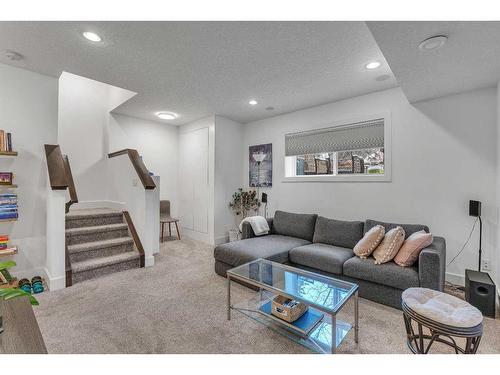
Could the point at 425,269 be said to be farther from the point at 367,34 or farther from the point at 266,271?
the point at 367,34

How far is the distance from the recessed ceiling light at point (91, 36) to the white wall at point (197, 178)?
251cm

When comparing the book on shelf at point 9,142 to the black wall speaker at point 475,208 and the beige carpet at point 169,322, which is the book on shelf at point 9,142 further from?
the black wall speaker at point 475,208

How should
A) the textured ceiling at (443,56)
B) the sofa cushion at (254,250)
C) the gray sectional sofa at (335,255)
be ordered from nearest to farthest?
the textured ceiling at (443,56) → the gray sectional sofa at (335,255) → the sofa cushion at (254,250)

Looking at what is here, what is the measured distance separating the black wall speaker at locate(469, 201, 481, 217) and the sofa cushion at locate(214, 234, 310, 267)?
1888 millimetres

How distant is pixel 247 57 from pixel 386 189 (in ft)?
8.28

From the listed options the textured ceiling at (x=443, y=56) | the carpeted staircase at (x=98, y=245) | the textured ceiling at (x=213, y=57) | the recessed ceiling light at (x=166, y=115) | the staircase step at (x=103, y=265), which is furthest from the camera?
the recessed ceiling light at (x=166, y=115)

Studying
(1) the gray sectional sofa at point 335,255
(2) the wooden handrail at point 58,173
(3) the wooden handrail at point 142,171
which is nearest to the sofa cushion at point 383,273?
(1) the gray sectional sofa at point 335,255

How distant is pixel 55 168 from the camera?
112 inches

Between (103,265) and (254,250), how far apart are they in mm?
1975

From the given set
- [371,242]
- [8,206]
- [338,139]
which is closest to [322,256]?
[371,242]

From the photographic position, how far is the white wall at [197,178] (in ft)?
15.6

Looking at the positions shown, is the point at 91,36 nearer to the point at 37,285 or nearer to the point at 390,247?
the point at 37,285

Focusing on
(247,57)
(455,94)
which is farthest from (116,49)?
(455,94)
